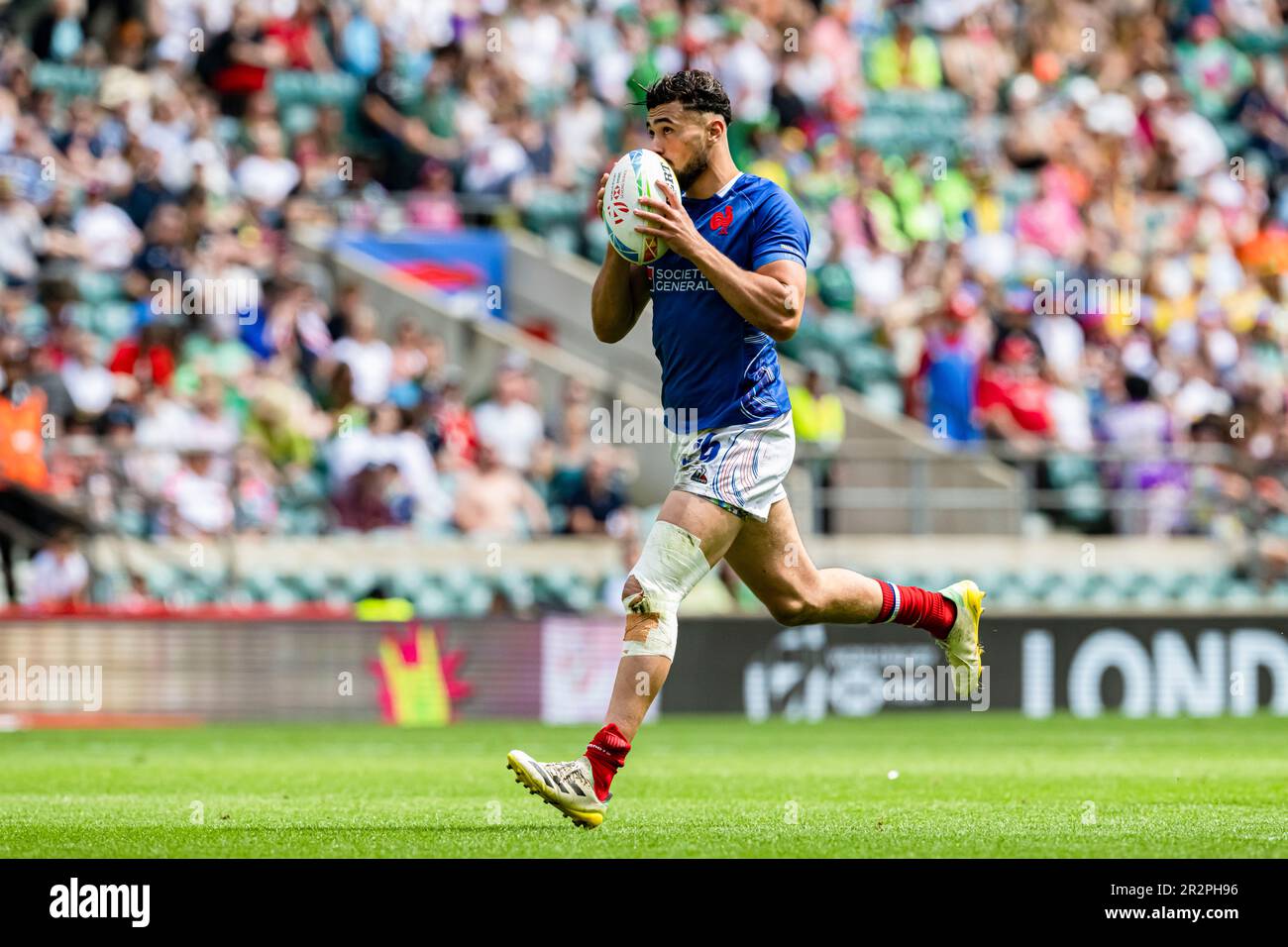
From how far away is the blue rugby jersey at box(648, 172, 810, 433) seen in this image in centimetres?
779

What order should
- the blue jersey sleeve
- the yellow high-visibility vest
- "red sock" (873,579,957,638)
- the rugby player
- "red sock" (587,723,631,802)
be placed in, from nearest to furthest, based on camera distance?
1. "red sock" (587,723,631,802)
2. the rugby player
3. the blue jersey sleeve
4. "red sock" (873,579,957,638)
5. the yellow high-visibility vest

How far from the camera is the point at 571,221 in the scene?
65.9 ft

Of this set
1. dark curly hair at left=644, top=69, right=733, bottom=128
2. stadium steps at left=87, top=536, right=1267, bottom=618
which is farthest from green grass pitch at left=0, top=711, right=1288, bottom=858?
dark curly hair at left=644, top=69, right=733, bottom=128

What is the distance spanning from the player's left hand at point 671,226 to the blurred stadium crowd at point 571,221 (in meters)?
9.19

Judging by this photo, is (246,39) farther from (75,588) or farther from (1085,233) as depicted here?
(1085,233)

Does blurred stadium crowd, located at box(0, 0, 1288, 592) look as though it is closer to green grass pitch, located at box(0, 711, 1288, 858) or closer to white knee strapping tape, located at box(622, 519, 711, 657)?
green grass pitch, located at box(0, 711, 1288, 858)

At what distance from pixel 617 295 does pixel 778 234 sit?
2.22 feet

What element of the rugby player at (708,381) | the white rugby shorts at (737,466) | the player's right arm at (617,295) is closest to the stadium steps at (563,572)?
the player's right arm at (617,295)

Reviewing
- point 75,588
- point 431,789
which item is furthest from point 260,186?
point 431,789

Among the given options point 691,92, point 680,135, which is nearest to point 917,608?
point 680,135

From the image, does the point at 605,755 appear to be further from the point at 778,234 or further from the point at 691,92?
the point at 691,92

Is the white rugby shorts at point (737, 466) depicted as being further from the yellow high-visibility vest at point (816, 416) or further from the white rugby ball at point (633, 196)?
the yellow high-visibility vest at point (816, 416)

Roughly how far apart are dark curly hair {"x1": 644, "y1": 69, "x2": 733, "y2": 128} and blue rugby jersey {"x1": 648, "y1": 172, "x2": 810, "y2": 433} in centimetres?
33
